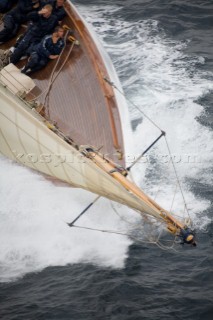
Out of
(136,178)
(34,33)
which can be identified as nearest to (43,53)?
(34,33)

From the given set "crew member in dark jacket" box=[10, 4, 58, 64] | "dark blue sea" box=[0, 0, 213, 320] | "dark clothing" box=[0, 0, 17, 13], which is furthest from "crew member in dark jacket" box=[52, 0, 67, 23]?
"dark blue sea" box=[0, 0, 213, 320]

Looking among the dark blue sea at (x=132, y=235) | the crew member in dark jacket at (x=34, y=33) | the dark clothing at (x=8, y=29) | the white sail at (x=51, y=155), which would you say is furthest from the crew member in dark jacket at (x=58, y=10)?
the white sail at (x=51, y=155)

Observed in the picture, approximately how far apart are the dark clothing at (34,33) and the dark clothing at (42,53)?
41cm

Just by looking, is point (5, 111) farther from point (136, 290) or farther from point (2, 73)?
point (136, 290)

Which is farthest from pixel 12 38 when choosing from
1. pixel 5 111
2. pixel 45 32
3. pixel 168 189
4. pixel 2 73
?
pixel 168 189

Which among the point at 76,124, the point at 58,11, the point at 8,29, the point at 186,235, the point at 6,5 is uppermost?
the point at 6,5

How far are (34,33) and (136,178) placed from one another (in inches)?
168

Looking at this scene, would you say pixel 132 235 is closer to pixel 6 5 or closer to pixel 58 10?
pixel 58 10

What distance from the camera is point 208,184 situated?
15125mm

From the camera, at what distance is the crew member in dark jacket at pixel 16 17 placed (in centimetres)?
1694

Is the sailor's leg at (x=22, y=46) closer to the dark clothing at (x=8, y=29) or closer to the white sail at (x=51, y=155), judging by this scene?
the dark clothing at (x=8, y=29)

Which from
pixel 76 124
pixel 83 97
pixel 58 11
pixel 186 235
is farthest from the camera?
pixel 58 11

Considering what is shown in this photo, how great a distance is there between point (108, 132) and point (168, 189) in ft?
6.51

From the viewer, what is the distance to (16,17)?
17.1 m
